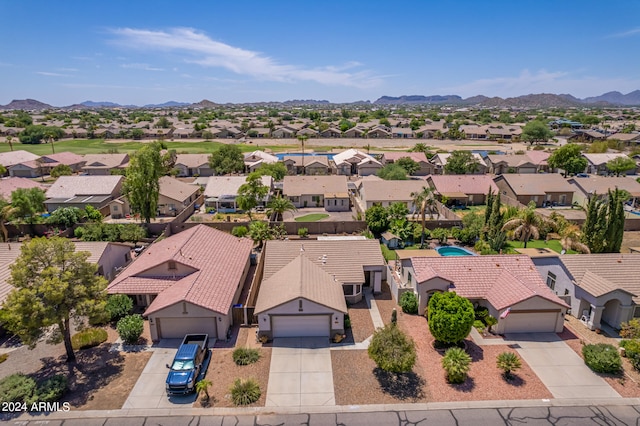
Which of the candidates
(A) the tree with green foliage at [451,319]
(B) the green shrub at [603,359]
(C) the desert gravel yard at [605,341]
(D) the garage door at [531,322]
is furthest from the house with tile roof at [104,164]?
(B) the green shrub at [603,359]

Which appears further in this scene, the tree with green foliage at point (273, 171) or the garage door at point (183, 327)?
the tree with green foliage at point (273, 171)

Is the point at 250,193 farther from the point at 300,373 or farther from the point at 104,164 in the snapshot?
the point at 104,164

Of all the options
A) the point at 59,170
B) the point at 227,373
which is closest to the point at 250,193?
the point at 227,373

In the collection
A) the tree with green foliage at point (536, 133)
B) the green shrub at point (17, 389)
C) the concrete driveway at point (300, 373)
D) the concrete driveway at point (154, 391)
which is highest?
the tree with green foliage at point (536, 133)

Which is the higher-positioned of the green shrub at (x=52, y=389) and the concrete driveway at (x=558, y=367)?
the green shrub at (x=52, y=389)

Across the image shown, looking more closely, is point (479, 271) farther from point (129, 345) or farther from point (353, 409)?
point (129, 345)

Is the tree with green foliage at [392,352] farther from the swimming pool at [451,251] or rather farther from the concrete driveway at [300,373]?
the swimming pool at [451,251]

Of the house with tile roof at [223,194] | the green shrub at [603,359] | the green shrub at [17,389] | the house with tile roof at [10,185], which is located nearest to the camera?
the green shrub at [17,389]
